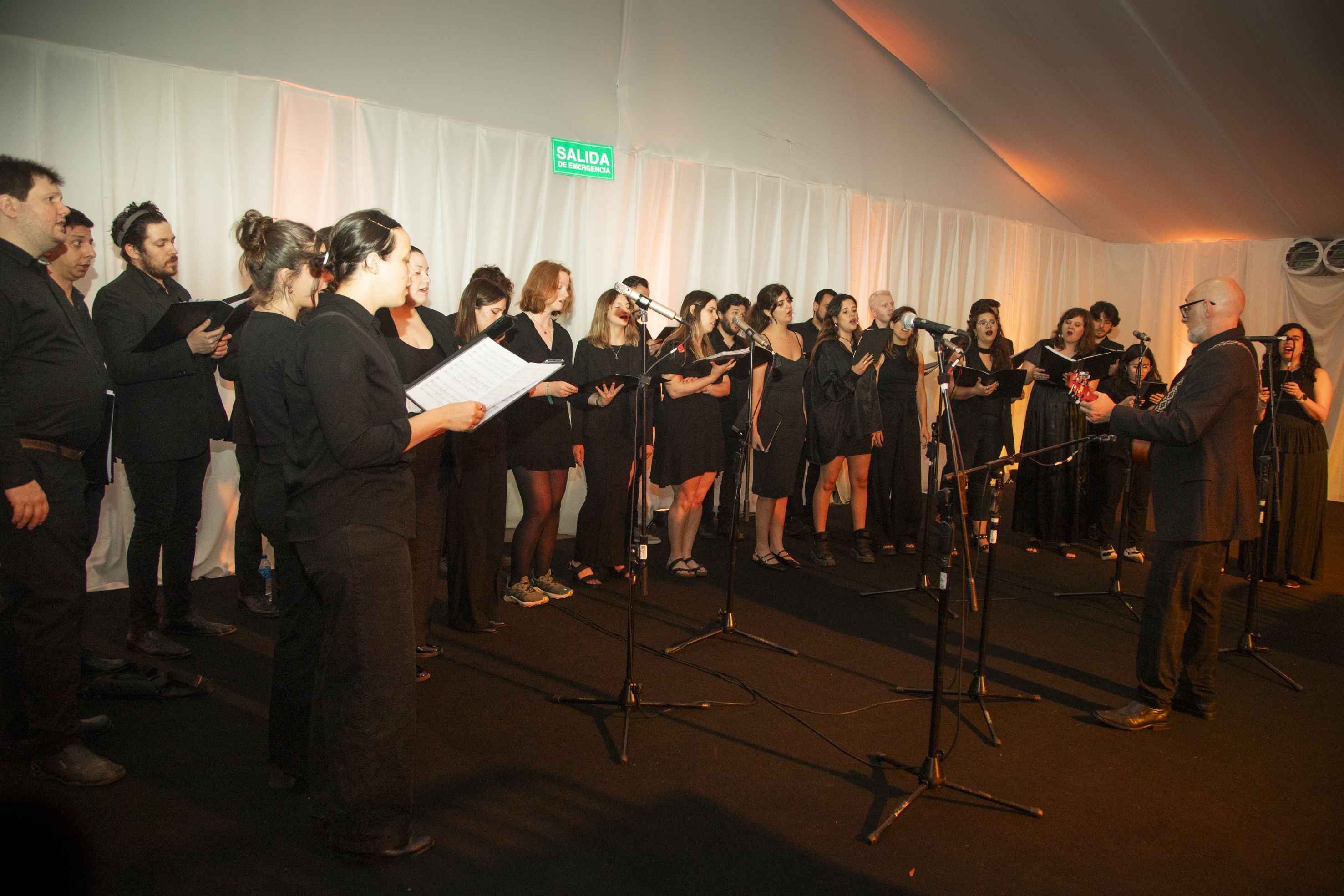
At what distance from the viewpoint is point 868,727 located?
10.6ft

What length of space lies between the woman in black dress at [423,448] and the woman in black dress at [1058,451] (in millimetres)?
4360

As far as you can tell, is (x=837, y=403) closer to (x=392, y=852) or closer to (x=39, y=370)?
(x=392, y=852)

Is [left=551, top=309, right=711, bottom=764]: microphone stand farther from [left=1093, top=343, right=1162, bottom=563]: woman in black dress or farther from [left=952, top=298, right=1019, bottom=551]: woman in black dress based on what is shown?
[left=1093, top=343, right=1162, bottom=563]: woman in black dress

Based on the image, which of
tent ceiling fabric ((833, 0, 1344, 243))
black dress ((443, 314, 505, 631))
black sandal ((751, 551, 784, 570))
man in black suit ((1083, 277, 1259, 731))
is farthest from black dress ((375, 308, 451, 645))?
tent ceiling fabric ((833, 0, 1344, 243))

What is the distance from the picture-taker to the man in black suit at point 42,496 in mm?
2432

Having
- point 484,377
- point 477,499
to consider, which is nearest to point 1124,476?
point 477,499

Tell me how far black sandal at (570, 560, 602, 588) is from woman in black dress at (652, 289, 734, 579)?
0.50 metres

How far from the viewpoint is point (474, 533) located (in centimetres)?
396

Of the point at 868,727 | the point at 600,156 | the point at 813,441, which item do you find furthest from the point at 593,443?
the point at 600,156

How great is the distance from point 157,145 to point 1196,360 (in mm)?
5139

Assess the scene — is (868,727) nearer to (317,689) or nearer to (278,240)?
(317,689)

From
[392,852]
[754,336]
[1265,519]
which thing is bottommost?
[392,852]

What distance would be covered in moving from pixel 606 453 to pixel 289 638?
98.4 inches

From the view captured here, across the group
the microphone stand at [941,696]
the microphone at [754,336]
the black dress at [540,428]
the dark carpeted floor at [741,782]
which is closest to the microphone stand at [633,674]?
the dark carpeted floor at [741,782]
